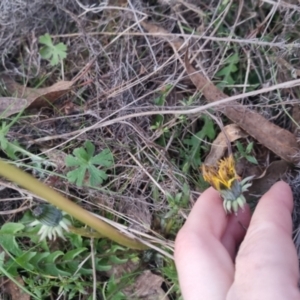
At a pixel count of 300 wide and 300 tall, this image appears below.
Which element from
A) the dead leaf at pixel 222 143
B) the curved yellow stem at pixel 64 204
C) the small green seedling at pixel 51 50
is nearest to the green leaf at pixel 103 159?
the curved yellow stem at pixel 64 204

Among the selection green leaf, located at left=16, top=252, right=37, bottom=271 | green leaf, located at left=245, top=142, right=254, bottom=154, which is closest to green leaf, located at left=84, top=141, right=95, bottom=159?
green leaf, located at left=16, top=252, right=37, bottom=271

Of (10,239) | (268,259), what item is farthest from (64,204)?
(268,259)

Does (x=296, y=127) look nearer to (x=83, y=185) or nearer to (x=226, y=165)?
(x=226, y=165)

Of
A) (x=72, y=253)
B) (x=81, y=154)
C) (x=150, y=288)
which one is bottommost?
(x=150, y=288)

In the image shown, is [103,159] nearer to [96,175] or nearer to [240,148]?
[96,175]

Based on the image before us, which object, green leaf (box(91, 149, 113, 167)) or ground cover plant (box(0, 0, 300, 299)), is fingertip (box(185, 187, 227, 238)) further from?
green leaf (box(91, 149, 113, 167))

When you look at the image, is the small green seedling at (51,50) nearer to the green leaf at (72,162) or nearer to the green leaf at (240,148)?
the green leaf at (72,162)

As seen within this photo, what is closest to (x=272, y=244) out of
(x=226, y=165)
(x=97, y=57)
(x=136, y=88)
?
(x=226, y=165)
